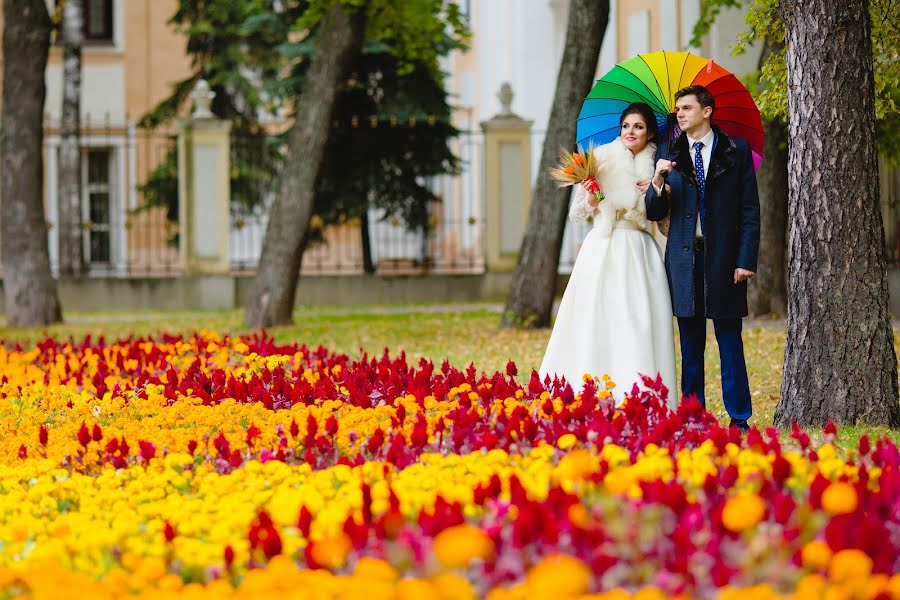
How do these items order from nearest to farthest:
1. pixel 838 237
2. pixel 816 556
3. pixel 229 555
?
pixel 816 556, pixel 229 555, pixel 838 237

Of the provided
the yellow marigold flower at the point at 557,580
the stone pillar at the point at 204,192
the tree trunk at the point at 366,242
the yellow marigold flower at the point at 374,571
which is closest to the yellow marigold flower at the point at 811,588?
the yellow marigold flower at the point at 557,580

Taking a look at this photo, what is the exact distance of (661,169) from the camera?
6617mm

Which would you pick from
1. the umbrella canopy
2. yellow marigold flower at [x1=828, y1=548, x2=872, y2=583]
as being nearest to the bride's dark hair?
the umbrella canopy

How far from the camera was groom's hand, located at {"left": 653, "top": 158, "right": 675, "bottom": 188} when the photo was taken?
6.61 metres

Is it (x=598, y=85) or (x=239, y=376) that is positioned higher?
(x=598, y=85)

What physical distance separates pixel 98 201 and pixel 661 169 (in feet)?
72.0

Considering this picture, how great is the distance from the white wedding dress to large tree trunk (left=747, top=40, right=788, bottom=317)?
8.69m

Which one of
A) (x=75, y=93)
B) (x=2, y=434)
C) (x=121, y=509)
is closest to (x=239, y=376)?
(x=2, y=434)

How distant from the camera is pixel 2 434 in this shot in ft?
22.2

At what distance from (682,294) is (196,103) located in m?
16.1

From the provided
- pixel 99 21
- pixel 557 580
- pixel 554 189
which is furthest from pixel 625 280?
pixel 99 21

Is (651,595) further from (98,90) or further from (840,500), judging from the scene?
(98,90)

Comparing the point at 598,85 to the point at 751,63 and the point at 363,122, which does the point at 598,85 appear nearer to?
the point at 751,63

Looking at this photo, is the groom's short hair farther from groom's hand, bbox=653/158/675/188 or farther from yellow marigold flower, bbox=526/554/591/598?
yellow marigold flower, bbox=526/554/591/598
